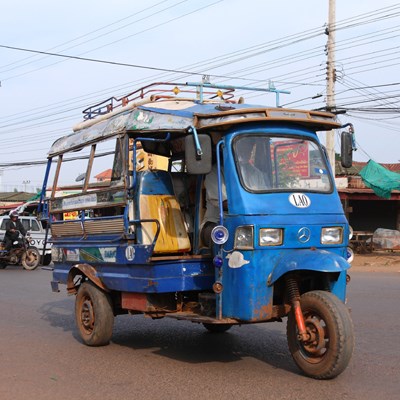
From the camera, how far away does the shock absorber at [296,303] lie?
5.29m

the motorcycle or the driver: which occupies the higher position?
the driver

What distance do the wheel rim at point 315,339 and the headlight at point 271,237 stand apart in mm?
687

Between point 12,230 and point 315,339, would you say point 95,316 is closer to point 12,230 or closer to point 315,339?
point 315,339

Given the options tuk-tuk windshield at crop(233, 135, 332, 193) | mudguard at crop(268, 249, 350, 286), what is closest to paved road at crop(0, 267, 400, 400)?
mudguard at crop(268, 249, 350, 286)

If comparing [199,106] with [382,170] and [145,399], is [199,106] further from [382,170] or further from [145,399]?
[382,170]

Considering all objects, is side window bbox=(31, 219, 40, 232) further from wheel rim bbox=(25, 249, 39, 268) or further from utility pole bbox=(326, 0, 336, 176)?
utility pole bbox=(326, 0, 336, 176)

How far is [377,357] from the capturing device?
21.0 feet

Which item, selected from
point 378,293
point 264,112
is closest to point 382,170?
point 378,293

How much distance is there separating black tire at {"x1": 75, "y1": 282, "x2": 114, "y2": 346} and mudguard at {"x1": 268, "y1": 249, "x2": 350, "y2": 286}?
2467 millimetres

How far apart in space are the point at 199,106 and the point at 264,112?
0.98 metres

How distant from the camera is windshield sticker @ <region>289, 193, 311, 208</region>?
577 centimetres

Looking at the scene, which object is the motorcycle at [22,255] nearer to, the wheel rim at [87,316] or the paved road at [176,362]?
the paved road at [176,362]

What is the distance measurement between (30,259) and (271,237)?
15188 millimetres

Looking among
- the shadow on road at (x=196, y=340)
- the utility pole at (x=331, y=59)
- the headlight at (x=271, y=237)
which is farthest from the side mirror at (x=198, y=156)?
the utility pole at (x=331, y=59)
